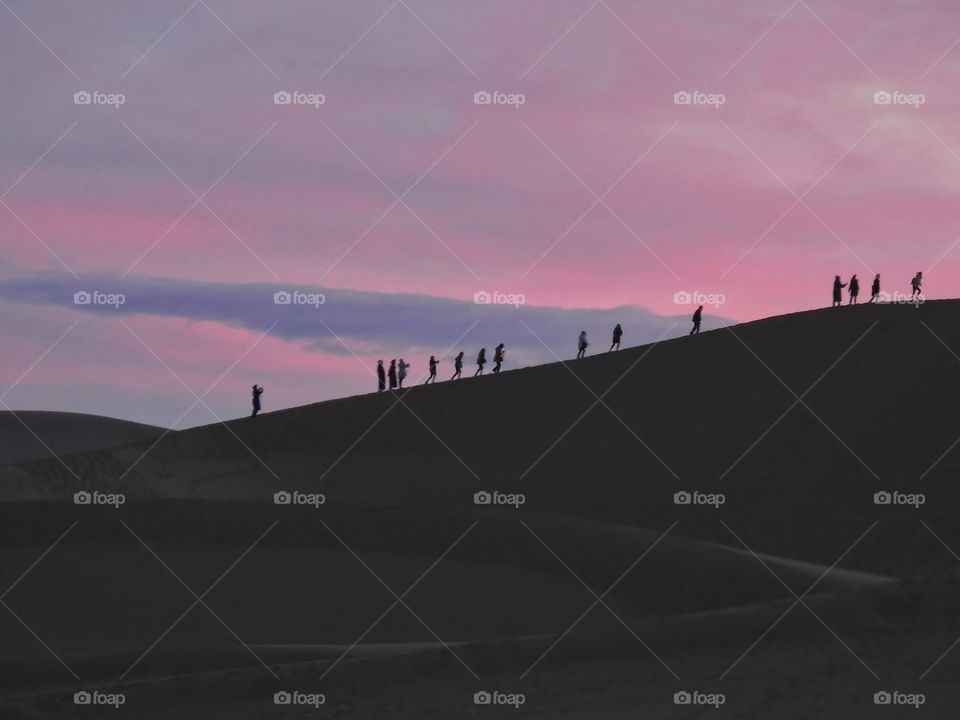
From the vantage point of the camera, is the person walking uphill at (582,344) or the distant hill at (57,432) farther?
the distant hill at (57,432)

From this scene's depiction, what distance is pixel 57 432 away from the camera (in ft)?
234

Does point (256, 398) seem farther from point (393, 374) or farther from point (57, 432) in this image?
point (57, 432)

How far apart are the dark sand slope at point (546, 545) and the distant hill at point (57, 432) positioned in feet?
127

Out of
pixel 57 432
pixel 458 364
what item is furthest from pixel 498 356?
pixel 57 432

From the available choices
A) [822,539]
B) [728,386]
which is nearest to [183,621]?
[822,539]

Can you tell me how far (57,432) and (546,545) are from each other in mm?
52987

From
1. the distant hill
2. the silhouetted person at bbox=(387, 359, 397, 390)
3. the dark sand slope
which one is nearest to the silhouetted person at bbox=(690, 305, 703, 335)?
the dark sand slope

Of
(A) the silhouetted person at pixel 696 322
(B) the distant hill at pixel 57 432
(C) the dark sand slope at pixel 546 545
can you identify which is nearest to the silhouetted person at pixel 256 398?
(C) the dark sand slope at pixel 546 545

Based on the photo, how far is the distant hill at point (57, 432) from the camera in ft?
223

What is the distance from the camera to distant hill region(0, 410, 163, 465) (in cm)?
6800

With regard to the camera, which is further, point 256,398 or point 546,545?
point 256,398

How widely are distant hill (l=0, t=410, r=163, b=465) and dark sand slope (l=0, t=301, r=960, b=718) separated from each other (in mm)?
38616

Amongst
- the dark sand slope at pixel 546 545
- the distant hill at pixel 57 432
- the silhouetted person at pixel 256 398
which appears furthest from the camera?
the distant hill at pixel 57 432

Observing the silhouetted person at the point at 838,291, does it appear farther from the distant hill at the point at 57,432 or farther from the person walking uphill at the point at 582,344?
the distant hill at the point at 57,432
